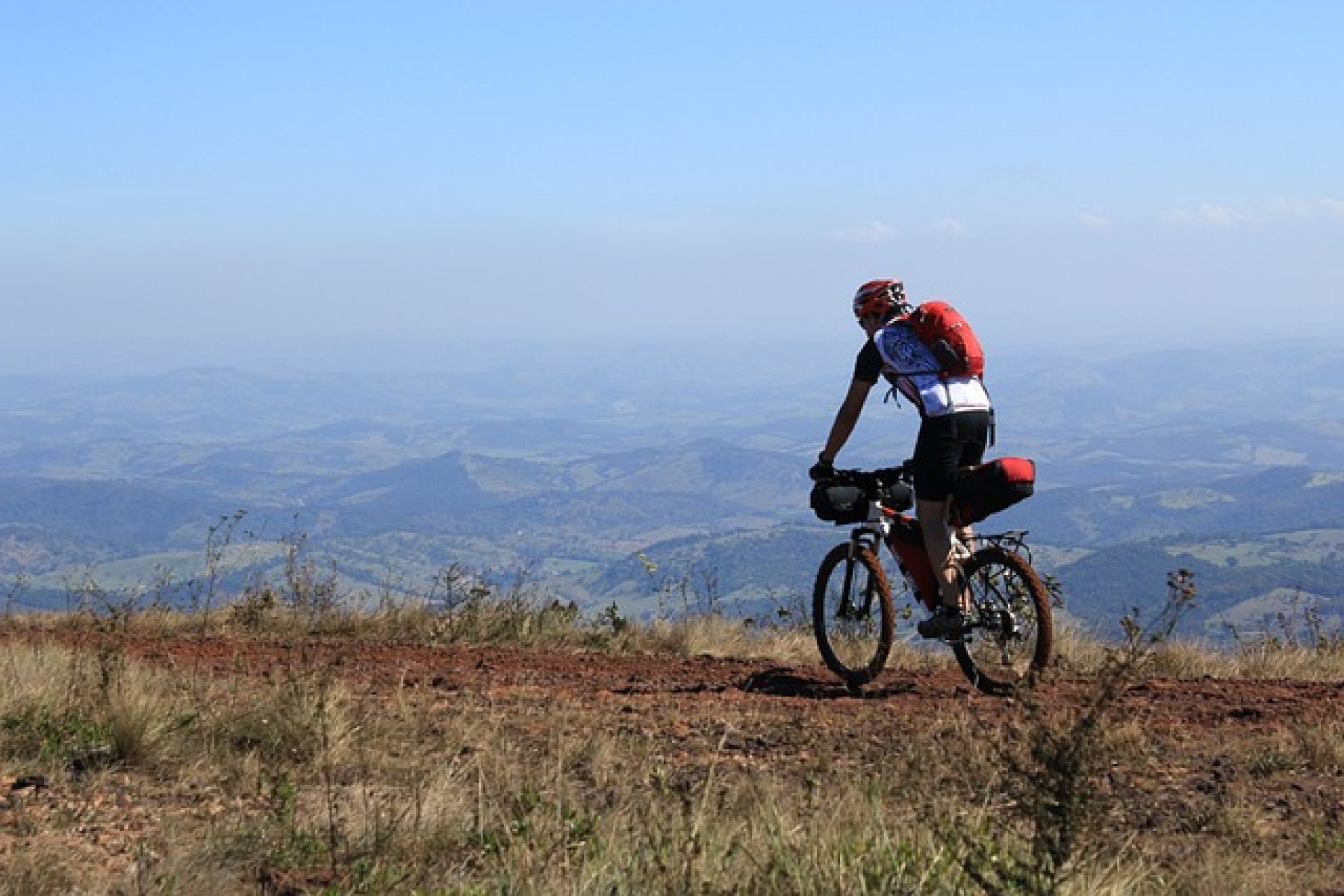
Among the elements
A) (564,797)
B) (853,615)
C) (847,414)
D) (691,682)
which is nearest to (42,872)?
(564,797)

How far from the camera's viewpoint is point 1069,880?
3492 mm

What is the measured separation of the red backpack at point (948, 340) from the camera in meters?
7.26

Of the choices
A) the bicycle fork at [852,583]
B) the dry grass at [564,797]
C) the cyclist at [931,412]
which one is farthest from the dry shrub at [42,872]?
the bicycle fork at [852,583]

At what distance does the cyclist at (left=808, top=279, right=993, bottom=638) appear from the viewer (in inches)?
286

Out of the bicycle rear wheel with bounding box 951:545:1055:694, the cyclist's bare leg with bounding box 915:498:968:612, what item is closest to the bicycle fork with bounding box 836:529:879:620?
the cyclist's bare leg with bounding box 915:498:968:612

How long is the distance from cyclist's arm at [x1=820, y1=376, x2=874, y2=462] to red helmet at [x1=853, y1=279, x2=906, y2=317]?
1.36 feet

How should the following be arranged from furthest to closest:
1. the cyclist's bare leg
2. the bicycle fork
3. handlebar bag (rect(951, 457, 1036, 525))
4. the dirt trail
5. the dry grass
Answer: the bicycle fork < the cyclist's bare leg < handlebar bag (rect(951, 457, 1036, 525)) < the dirt trail < the dry grass

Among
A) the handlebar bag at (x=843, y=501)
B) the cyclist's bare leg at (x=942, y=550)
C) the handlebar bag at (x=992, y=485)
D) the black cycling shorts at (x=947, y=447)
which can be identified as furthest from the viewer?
the handlebar bag at (x=843, y=501)

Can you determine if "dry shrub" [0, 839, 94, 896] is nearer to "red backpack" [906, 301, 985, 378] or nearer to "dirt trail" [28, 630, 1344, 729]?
"dirt trail" [28, 630, 1344, 729]

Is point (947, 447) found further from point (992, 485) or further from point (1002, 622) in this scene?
point (1002, 622)

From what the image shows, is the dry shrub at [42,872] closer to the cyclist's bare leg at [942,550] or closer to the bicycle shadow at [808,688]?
the bicycle shadow at [808,688]

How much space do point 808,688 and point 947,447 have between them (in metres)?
1.78

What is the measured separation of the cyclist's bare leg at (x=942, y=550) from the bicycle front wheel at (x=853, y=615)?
1.61 ft

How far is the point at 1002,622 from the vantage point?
736 cm
